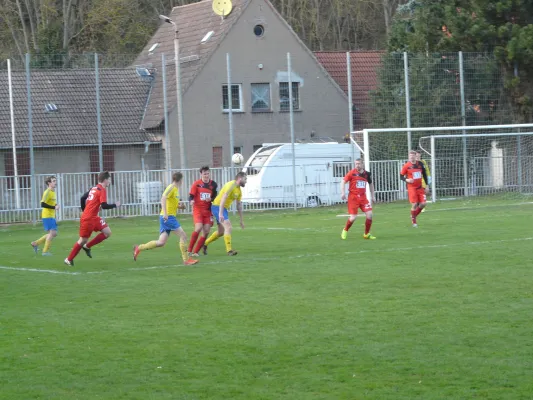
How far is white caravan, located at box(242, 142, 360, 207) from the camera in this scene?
34875 mm

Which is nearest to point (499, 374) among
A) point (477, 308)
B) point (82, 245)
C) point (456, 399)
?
point (456, 399)

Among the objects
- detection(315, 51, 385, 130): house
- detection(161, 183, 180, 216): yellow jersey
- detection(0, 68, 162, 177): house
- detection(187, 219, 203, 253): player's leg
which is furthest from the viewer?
detection(315, 51, 385, 130): house

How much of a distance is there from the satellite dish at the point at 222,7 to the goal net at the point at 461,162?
33.8ft

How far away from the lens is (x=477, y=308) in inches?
438

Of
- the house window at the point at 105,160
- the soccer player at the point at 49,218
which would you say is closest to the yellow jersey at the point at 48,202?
the soccer player at the point at 49,218

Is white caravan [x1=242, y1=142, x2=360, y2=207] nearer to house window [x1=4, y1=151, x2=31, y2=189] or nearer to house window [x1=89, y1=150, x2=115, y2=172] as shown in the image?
house window [x1=89, y1=150, x2=115, y2=172]

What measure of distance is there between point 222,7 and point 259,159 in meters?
9.53

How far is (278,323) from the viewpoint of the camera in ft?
35.0

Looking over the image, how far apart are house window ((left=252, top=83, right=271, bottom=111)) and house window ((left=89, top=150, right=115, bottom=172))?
23.9ft

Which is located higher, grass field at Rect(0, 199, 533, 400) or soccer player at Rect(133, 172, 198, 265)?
soccer player at Rect(133, 172, 198, 265)

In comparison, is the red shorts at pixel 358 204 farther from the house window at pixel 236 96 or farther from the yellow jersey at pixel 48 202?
the house window at pixel 236 96

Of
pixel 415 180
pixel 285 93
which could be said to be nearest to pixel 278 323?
pixel 415 180

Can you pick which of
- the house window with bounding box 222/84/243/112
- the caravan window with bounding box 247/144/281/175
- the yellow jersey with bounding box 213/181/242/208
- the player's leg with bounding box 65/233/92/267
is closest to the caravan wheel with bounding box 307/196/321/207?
the caravan window with bounding box 247/144/281/175

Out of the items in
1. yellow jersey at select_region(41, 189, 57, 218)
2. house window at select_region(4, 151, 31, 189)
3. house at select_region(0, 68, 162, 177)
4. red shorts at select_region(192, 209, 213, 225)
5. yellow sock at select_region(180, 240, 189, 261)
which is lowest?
yellow sock at select_region(180, 240, 189, 261)
